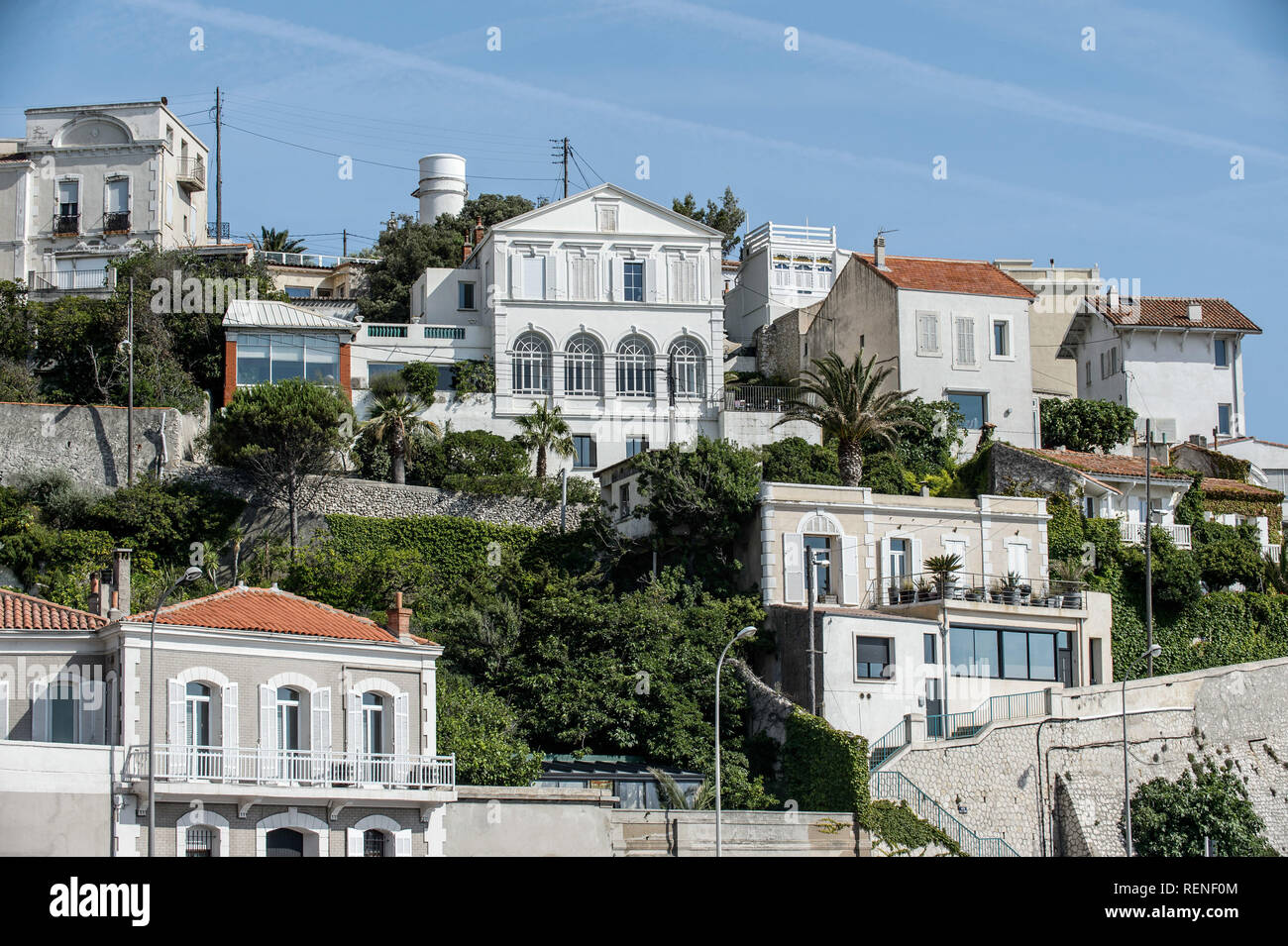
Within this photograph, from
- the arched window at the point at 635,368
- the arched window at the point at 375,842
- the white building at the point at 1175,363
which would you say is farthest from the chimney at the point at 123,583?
the white building at the point at 1175,363

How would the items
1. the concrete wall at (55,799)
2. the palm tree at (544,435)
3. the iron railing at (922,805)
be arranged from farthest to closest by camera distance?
the palm tree at (544,435) → the iron railing at (922,805) → the concrete wall at (55,799)

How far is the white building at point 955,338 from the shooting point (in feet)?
217

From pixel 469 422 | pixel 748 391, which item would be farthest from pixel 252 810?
pixel 748 391

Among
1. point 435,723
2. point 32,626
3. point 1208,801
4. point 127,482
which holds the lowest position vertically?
point 1208,801

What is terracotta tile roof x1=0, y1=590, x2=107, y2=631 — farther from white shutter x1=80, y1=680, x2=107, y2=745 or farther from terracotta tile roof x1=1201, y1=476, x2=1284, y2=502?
terracotta tile roof x1=1201, y1=476, x2=1284, y2=502

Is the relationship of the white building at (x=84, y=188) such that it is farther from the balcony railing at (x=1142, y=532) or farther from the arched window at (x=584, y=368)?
the balcony railing at (x=1142, y=532)

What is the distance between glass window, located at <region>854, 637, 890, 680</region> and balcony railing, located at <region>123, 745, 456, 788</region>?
14539 mm

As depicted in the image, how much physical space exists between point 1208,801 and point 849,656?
10852mm

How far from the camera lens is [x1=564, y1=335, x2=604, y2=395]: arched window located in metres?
66.1

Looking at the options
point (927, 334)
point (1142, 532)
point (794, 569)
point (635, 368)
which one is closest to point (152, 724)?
point (794, 569)

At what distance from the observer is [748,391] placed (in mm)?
67562

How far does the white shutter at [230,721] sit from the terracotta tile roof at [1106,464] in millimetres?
32930
